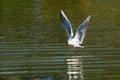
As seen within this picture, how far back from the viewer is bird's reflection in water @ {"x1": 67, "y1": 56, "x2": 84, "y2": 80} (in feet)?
63.5

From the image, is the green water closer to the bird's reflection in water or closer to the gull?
the bird's reflection in water

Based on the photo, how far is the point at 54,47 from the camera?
77.0 ft

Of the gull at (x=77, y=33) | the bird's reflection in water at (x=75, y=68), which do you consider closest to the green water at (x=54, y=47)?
the bird's reflection in water at (x=75, y=68)

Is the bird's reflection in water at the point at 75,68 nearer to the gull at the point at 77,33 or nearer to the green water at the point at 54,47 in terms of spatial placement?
the green water at the point at 54,47

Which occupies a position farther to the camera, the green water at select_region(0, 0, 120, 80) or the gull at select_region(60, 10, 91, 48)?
the gull at select_region(60, 10, 91, 48)

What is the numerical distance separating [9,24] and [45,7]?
8828 millimetres

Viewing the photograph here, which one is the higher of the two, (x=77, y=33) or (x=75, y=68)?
(x=77, y=33)

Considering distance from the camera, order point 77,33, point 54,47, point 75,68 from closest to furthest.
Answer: point 75,68
point 77,33
point 54,47

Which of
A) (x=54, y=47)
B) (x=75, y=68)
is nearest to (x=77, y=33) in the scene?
(x=75, y=68)

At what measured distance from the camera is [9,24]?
2992 cm

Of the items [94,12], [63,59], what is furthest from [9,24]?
[63,59]

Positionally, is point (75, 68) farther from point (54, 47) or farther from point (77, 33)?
point (54, 47)

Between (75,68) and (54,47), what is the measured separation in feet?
10.1

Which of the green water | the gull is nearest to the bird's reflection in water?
the green water
